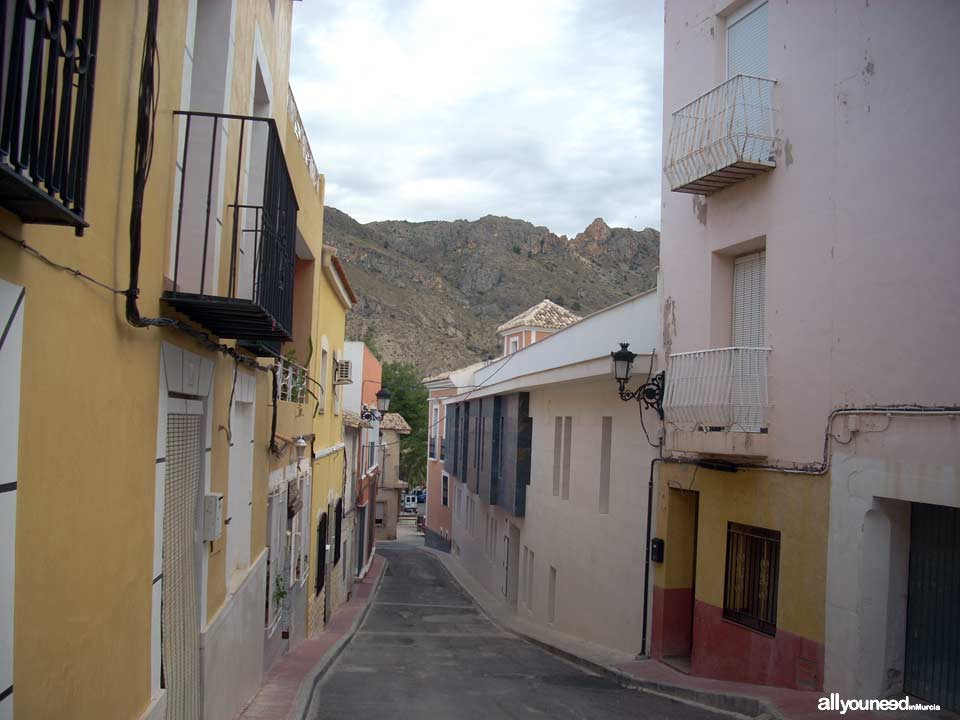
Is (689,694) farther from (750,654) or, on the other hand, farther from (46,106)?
(46,106)

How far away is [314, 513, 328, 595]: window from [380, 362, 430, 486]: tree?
43.0m

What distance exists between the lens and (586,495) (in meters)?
15.7

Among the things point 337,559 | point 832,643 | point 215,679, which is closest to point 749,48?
point 832,643

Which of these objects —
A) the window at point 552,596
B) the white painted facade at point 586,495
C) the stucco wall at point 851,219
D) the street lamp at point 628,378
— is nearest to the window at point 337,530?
the white painted facade at point 586,495

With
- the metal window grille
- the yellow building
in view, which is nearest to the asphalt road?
the yellow building

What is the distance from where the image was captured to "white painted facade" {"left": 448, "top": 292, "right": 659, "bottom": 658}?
13062 millimetres

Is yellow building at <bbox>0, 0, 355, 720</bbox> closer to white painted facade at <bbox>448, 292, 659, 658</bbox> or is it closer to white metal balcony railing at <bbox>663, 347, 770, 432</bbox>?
white metal balcony railing at <bbox>663, 347, 770, 432</bbox>

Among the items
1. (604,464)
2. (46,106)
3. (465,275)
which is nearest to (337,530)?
(604,464)

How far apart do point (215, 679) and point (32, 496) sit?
4.22 meters

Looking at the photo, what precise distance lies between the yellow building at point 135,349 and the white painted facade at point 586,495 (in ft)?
20.1

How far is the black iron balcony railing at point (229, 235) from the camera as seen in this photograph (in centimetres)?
519

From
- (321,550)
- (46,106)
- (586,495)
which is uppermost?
(46,106)

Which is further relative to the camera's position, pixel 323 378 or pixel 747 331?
pixel 323 378

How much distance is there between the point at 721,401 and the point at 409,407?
52456 millimetres
